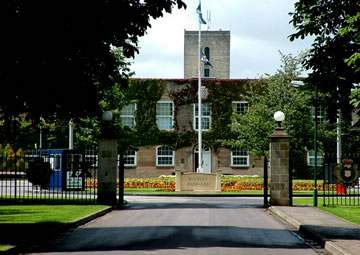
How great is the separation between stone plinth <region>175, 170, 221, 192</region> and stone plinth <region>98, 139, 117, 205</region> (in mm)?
12181

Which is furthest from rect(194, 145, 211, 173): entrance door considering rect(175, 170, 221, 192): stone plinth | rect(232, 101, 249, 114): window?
rect(175, 170, 221, 192): stone plinth

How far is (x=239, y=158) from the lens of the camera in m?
50.8

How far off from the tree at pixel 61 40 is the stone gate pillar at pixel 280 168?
333 inches

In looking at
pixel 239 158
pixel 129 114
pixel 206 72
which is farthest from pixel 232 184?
pixel 206 72

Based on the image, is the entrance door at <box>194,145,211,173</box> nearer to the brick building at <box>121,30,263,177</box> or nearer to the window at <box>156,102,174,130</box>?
the brick building at <box>121,30,263,177</box>

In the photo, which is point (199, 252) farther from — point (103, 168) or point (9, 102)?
point (103, 168)

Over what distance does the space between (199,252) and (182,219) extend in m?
6.54

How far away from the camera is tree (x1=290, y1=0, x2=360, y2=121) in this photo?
840 inches

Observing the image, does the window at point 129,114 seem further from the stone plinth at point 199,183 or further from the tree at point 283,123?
the stone plinth at point 199,183

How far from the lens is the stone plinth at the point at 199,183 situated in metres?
33.9

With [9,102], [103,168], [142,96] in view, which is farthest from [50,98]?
[142,96]

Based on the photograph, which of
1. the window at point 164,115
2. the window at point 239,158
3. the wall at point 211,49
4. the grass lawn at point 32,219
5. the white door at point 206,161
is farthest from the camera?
the wall at point 211,49

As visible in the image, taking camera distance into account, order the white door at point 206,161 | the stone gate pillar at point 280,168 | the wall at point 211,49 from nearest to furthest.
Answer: the stone gate pillar at point 280,168, the white door at point 206,161, the wall at point 211,49

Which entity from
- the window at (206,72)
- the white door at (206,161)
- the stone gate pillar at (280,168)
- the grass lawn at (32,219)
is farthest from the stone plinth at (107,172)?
the window at (206,72)
